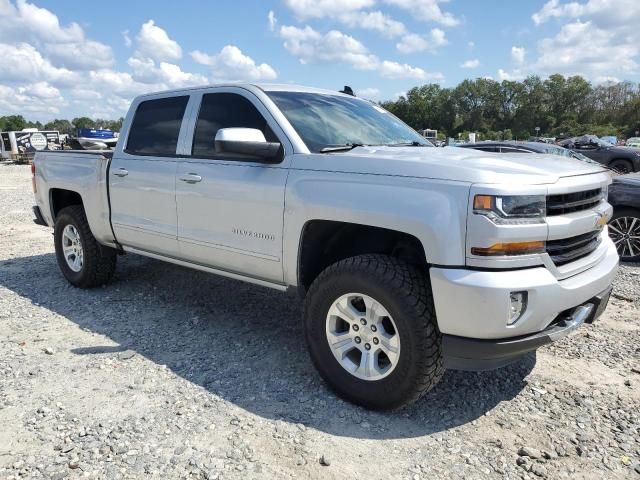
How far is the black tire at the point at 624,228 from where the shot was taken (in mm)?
6816

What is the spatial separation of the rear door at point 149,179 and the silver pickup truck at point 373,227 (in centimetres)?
2

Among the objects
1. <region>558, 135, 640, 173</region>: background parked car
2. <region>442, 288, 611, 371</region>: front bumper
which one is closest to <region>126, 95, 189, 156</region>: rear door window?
<region>442, 288, 611, 371</region>: front bumper

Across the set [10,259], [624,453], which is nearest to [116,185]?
[10,259]

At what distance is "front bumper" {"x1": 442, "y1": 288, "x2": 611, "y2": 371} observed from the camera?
9.05ft

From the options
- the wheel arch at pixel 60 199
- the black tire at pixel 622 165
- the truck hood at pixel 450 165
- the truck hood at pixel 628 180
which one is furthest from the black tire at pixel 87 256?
the black tire at pixel 622 165

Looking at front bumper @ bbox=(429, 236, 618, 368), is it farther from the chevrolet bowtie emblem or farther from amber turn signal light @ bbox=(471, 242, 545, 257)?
the chevrolet bowtie emblem

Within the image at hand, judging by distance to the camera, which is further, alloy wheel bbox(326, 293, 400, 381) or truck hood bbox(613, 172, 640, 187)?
truck hood bbox(613, 172, 640, 187)

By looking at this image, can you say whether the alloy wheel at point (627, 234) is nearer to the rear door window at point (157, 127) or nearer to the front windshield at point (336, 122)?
the front windshield at point (336, 122)

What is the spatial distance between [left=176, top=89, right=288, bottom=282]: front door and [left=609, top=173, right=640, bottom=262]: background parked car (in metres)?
5.14

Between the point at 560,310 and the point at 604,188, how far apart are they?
1.06 meters

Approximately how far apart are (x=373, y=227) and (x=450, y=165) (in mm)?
614

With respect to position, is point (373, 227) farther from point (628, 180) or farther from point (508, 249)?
point (628, 180)

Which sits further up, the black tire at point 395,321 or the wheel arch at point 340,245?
the wheel arch at point 340,245

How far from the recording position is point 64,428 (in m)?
3.03
